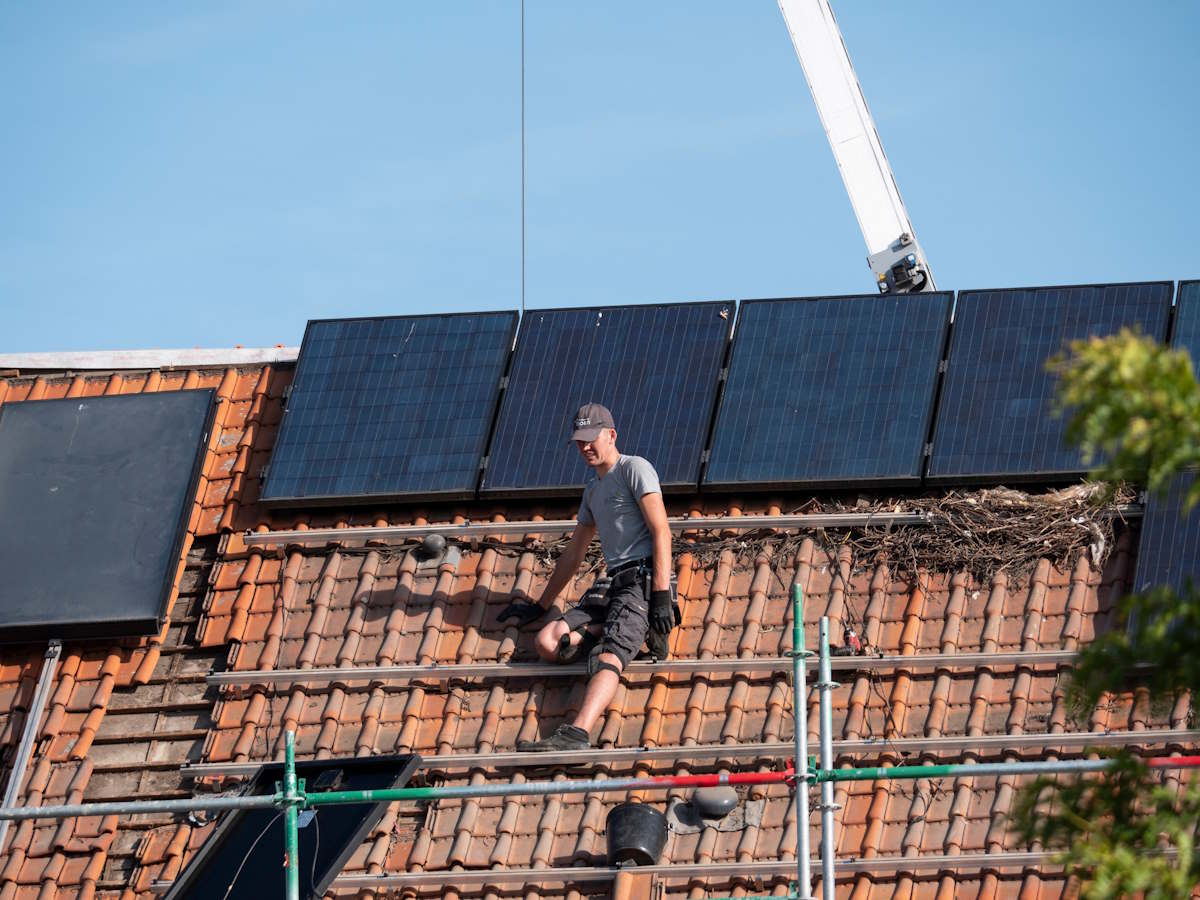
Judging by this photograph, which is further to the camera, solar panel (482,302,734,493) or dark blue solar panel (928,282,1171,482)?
solar panel (482,302,734,493)

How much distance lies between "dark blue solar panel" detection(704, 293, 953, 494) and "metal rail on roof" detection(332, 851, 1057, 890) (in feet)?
9.08

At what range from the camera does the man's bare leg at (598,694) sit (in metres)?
10.1

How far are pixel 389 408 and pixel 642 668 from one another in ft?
10.5

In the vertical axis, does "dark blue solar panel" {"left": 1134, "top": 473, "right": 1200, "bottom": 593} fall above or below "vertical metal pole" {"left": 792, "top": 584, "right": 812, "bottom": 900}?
above

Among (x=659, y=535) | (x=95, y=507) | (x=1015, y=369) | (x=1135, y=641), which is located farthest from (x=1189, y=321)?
(x=95, y=507)

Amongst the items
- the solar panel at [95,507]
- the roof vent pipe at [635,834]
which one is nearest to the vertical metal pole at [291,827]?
the roof vent pipe at [635,834]

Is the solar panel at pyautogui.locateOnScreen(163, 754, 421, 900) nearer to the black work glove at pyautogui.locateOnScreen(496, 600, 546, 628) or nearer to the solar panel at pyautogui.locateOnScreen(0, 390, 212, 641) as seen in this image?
the black work glove at pyautogui.locateOnScreen(496, 600, 546, 628)

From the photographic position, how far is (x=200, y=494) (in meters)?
12.6

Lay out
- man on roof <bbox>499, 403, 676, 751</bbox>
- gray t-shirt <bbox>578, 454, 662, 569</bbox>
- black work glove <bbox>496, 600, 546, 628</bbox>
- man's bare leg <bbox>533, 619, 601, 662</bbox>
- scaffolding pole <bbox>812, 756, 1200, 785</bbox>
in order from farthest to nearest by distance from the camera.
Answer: black work glove <bbox>496, 600, 546, 628</bbox> → gray t-shirt <bbox>578, 454, 662, 569</bbox> → man's bare leg <bbox>533, 619, 601, 662</bbox> → man on roof <bbox>499, 403, 676, 751</bbox> → scaffolding pole <bbox>812, 756, 1200, 785</bbox>

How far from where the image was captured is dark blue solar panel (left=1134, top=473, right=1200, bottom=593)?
9.94 meters

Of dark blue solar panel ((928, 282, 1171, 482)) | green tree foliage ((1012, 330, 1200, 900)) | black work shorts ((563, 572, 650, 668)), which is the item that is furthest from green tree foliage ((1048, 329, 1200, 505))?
dark blue solar panel ((928, 282, 1171, 482))

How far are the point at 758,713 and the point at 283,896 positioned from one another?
2657 mm

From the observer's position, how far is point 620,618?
1043 centimetres

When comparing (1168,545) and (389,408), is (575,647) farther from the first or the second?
(1168,545)
